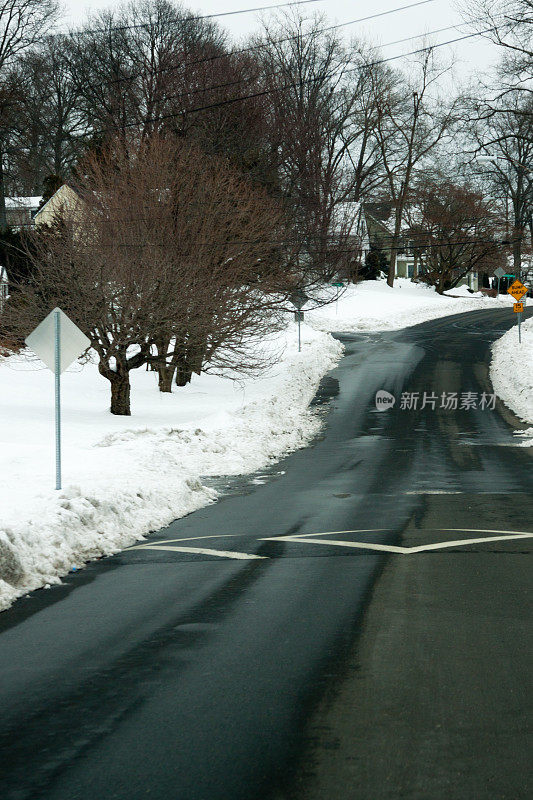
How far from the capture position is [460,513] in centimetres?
1231

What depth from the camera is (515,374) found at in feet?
105

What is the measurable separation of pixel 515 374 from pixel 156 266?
A: 1474 cm

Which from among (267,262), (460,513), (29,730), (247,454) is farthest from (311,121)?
(29,730)

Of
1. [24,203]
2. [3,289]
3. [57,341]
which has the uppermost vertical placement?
[24,203]

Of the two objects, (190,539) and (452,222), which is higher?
(452,222)

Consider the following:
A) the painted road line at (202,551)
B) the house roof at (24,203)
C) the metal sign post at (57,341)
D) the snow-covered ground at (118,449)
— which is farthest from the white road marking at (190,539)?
the house roof at (24,203)

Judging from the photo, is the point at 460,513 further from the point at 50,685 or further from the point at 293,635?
the point at 50,685

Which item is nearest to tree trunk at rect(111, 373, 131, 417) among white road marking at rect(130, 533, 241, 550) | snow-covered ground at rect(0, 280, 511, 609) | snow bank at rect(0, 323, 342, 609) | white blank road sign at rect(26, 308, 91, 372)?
snow bank at rect(0, 323, 342, 609)

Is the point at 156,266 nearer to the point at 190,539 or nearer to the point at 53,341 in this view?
the point at 53,341

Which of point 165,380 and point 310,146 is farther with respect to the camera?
point 310,146

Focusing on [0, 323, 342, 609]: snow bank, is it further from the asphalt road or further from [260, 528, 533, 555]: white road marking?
[260, 528, 533, 555]: white road marking

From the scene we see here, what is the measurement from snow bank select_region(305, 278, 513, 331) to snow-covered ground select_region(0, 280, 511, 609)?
16.4m

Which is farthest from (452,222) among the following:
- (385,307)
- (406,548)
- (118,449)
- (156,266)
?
(406,548)

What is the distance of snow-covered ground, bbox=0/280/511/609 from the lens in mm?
9609
